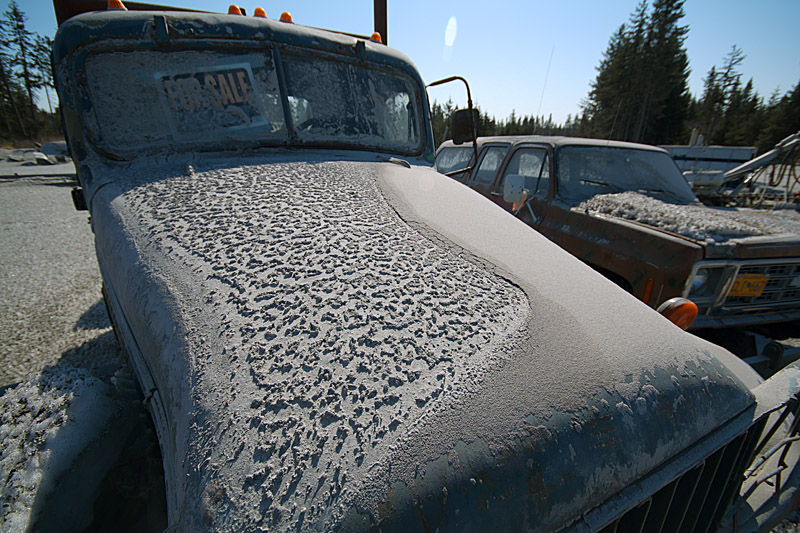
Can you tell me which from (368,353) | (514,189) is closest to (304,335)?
(368,353)

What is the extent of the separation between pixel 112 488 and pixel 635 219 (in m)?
3.52

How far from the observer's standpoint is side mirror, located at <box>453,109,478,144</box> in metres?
2.80

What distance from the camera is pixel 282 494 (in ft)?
1.98

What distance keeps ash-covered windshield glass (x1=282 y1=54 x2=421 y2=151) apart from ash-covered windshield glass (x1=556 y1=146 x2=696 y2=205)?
6.41 ft

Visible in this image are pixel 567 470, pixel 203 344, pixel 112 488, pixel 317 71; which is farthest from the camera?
pixel 317 71

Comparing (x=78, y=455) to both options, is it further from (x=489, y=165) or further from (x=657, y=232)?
(x=489, y=165)

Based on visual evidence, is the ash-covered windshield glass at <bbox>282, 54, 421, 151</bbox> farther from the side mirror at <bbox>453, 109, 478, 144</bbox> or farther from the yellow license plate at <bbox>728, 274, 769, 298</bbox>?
the yellow license plate at <bbox>728, 274, 769, 298</bbox>

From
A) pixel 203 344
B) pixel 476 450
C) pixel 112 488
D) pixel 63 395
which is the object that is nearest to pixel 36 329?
pixel 63 395

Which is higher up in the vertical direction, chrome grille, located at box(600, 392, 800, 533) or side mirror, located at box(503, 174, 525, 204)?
side mirror, located at box(503, 174, 525, 204)

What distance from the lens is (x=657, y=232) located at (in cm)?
269

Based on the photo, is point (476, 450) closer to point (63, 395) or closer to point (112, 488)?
point (112, 488)

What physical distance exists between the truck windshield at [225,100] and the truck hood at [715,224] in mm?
2196

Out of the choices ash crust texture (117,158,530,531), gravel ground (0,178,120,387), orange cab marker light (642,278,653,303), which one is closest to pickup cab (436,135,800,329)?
orange cab marker light (642,278,653,303)

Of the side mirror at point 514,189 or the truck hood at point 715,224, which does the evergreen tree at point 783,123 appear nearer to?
the truck hood at point 715,224
